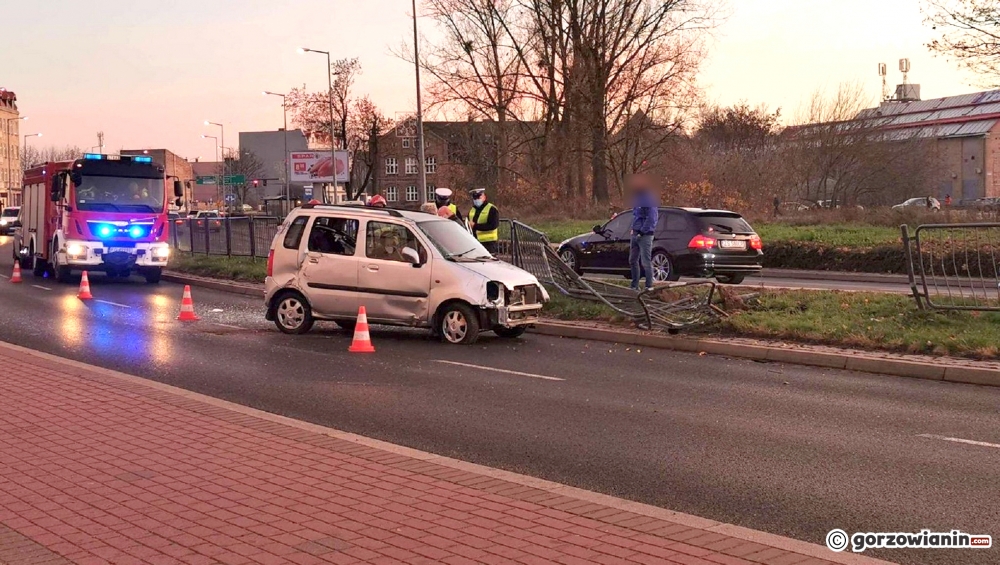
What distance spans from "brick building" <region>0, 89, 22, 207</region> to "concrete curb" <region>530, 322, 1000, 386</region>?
367 ft

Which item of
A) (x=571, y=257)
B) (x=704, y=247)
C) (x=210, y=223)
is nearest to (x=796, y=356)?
(x=704, y=247)

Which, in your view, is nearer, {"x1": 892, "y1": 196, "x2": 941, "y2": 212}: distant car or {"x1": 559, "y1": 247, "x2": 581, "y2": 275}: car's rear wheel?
{"x1": 559, "y1": 247, "x2": 581, "y2": 275}: car's rear wheel

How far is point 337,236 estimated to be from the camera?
544 inches

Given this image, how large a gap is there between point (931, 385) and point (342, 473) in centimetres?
665

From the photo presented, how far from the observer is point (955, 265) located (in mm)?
12055

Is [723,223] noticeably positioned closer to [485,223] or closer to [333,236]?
[485,223]

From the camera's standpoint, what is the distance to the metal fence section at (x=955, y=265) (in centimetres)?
1197

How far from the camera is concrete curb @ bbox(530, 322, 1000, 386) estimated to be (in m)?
→ 10.3

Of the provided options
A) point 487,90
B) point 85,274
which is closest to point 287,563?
point 85,274

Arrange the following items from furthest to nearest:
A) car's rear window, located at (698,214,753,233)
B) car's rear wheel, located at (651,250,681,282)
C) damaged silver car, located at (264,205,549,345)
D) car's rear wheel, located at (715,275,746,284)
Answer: car's rear wheel, located at (715,275,746,284), car's rear wheel, located at (651,250,681,282), car's rear window, located at (698,214,753,233), damaged silver car, located at (264,205,549,345)

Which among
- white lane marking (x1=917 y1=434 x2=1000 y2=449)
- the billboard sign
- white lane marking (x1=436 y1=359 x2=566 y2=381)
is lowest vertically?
white lane marking (x1=917 y1=434 x2=1000 y2=449)

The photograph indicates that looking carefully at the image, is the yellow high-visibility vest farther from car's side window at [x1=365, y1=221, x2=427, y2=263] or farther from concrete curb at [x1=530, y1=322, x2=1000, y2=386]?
car's side window at [x1=365, y1=221, x2=427, y2=263]

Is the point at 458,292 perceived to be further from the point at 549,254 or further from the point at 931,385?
the point at 931,385

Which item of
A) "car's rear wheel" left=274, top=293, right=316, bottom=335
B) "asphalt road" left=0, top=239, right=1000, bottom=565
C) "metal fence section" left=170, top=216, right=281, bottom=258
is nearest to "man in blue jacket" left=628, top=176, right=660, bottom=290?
"asphalt road" left=0, top=239, right=1000, bottom=565
